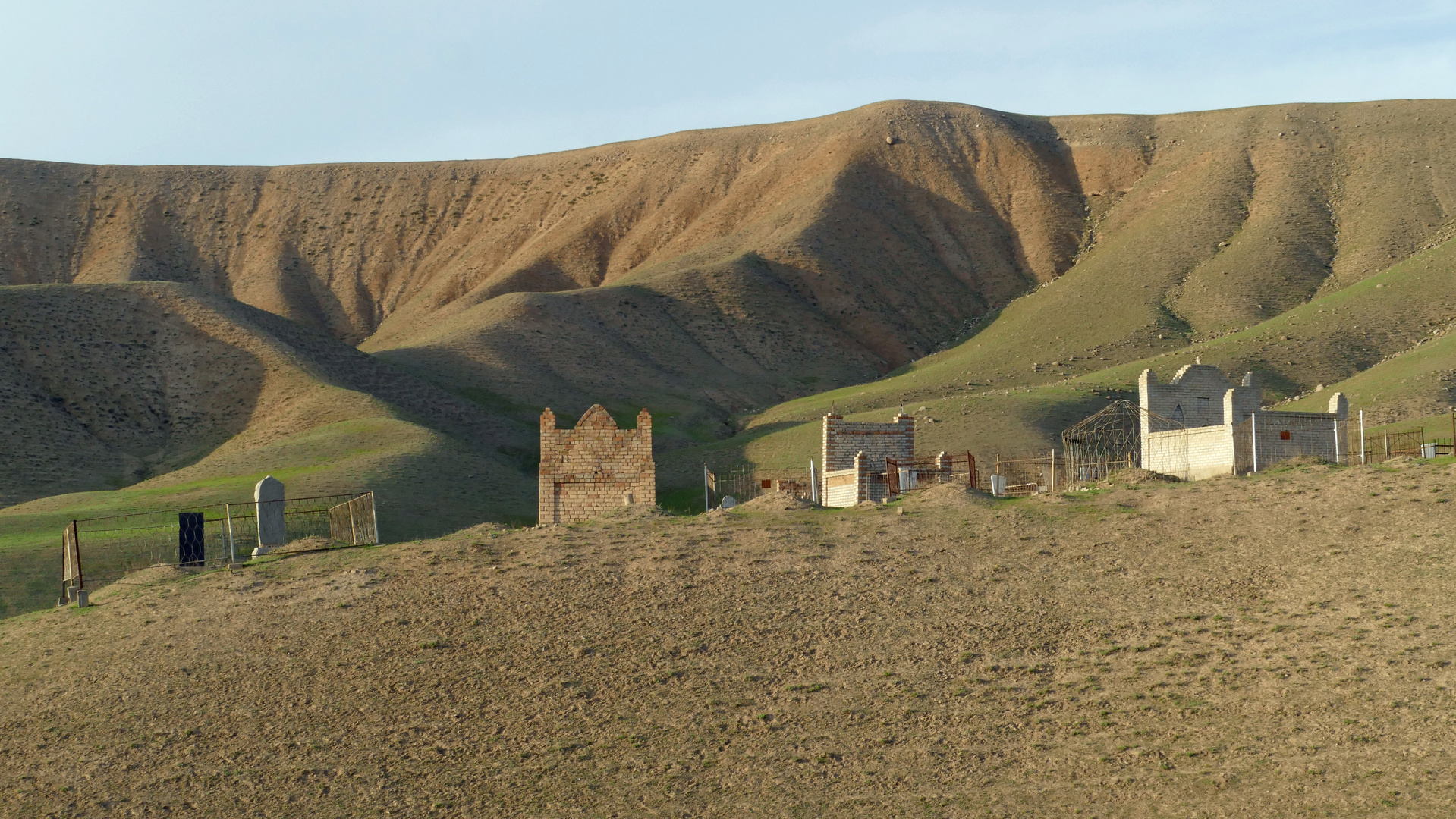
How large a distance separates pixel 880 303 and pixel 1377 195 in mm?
36063

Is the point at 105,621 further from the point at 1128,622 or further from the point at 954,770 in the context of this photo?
the point at 1128,622

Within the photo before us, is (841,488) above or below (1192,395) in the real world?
below

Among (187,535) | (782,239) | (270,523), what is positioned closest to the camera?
(270,523)

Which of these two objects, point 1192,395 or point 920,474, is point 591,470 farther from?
point 1192,395

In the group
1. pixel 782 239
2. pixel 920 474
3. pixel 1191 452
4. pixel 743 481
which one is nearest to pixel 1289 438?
pixel 1191 452

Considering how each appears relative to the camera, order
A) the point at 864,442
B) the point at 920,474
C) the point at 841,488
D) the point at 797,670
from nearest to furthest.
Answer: the point at 797,670 → the point at 841,488 → the point at 920,474 → the point at 864,442

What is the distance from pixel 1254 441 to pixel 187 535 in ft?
69.3

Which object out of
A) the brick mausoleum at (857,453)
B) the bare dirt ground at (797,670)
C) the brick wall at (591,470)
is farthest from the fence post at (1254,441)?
the brick wall at (591,470)

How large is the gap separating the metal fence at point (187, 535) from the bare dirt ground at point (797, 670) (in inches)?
106

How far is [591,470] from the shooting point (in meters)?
28.5

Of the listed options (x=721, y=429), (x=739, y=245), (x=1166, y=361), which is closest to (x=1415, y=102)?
(x=739, y=245)

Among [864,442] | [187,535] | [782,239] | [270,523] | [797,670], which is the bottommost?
[797,670]

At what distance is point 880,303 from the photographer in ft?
361

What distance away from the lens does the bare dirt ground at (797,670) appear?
1589cm
